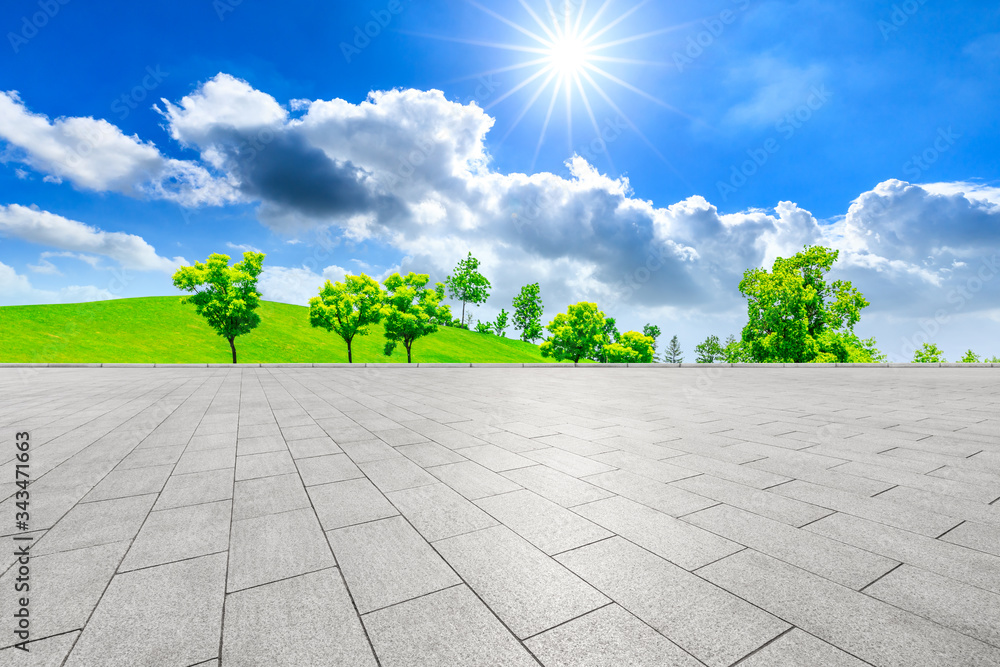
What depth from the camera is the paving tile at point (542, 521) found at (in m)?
3.24

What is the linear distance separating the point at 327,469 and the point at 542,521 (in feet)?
9.40

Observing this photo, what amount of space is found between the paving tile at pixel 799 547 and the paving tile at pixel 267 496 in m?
3.64

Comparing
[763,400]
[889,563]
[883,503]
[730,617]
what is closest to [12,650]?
[730,617]

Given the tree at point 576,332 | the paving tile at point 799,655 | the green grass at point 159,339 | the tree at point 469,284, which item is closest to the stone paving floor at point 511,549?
the paving tile at point 799,655

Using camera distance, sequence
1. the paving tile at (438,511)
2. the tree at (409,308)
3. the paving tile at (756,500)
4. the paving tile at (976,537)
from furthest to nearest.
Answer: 1. the tree at (409,308)
2. the paving tile at (756,500)
3. the paving tile at (438,511)
4. the paving tile at (976,537)

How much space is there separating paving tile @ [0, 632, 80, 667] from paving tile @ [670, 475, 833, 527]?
4628 mm

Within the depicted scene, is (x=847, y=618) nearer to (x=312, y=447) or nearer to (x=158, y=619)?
(x=158, y=619)

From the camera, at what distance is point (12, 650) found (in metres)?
2.10

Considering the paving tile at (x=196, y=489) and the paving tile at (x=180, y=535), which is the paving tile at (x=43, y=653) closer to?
the paving tile at (x=180, y=535)

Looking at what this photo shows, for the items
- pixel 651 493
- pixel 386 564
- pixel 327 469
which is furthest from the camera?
pixel 327 469

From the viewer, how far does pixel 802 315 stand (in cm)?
3866

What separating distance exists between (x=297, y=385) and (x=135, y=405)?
546 cm

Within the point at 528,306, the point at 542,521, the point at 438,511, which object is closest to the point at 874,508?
the point at 542,521

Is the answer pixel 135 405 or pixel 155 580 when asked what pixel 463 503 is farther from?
pixel 135 405
